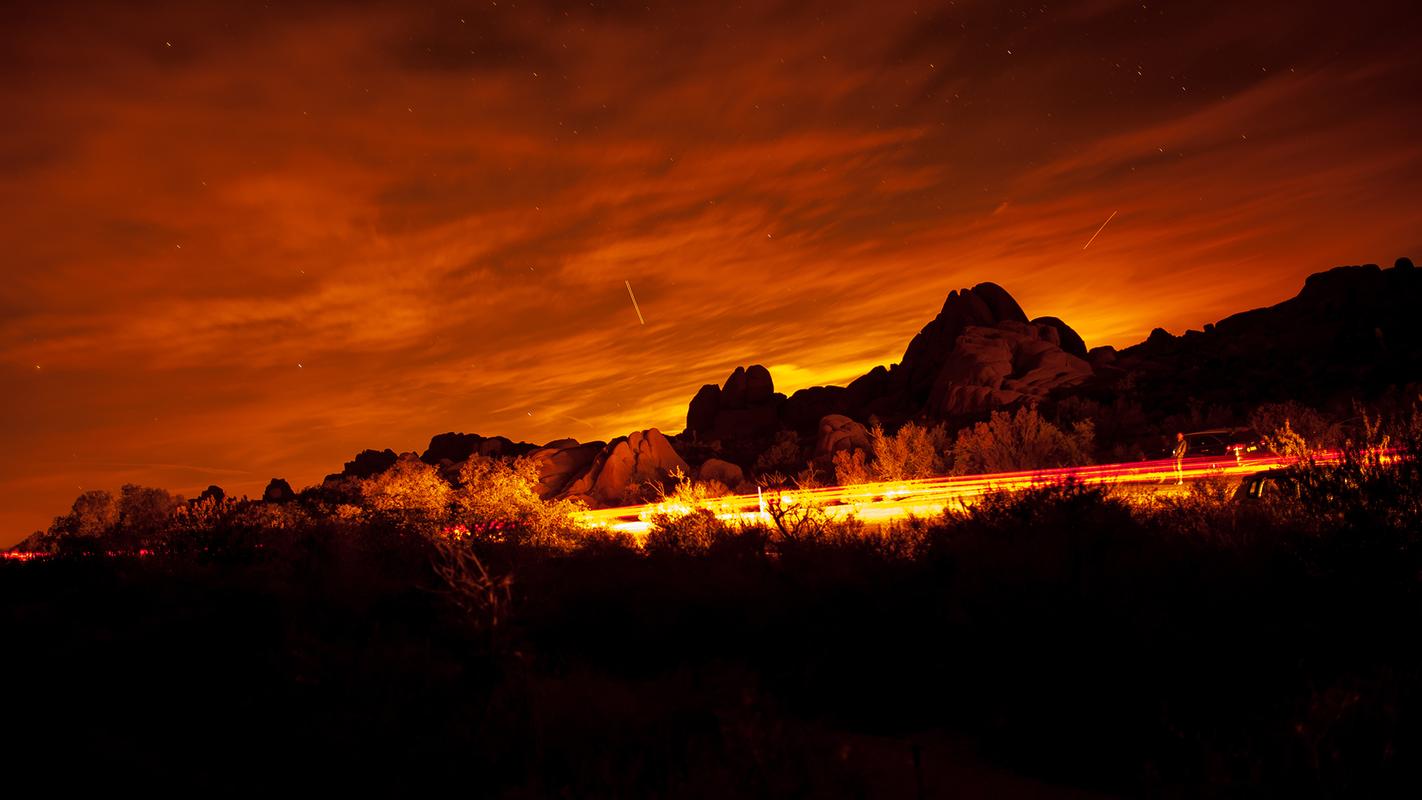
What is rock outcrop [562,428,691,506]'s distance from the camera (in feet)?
212

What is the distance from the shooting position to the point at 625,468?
67.3 m

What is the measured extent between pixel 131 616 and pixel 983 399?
6354cm

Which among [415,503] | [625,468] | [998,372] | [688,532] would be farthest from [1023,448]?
[625,468]

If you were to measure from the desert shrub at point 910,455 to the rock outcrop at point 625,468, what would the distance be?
20412 millimetres

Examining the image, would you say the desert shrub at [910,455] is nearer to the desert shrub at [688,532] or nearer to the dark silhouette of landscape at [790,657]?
the desert shrub at [688,532]

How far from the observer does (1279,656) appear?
7805 mm

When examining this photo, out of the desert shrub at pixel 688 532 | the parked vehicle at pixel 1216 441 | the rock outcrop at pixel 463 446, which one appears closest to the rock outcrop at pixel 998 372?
the parked vehicle at pixel 1216 441

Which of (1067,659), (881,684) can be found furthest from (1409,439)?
(881,684)

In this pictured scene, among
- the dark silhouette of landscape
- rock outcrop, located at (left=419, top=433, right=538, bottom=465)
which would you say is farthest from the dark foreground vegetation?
rock outcrop, located at (left=419, top=433, right=538, bottom=465)

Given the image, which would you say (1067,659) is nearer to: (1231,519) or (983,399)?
(1231,519)

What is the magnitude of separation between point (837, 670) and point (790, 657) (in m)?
0.79

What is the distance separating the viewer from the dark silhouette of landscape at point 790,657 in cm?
661

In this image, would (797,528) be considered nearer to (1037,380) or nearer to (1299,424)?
(1299,424)

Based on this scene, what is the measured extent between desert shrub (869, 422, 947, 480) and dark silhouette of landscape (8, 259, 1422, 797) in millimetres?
27143
